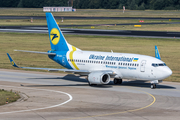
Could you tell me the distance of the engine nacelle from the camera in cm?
3983

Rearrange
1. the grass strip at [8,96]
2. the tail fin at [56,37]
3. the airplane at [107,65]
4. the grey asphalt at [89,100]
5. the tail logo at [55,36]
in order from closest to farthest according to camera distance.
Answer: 1. the grey asphalt at [89,100]
2. the grass strip at [8,96]
3. the airplane at [107,65]
4. the tail fin at [56,37]
5. the tail logo at [55,36]

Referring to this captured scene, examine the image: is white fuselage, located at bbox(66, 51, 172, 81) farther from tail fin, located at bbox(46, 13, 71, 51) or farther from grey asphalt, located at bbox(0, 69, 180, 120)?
tail fin, located at bbox(46, 13, 71, 51)

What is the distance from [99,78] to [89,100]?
6.55 meters

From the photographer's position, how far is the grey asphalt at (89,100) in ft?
91.1

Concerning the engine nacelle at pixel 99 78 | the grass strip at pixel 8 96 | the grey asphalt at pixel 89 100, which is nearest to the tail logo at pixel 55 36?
the grey asphalt at pixel 89 100

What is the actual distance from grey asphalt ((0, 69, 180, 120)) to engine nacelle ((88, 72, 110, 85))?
94cm

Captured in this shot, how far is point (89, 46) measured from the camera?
267ft

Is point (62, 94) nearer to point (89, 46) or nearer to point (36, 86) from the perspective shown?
point (36, 86)

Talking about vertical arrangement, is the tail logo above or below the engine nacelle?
above

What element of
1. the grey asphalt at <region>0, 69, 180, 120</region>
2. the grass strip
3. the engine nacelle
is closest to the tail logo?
the grey asphalt at <region>0, 69, 180, 120</region>

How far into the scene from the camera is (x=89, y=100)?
1324 inches

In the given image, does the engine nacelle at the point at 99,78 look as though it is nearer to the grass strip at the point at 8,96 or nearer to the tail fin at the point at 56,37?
the tail fin at the point at 56,37

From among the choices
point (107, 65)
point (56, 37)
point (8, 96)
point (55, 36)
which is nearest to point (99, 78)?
point (107, 65)

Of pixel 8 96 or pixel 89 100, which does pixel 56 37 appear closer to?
pixel 8 96
